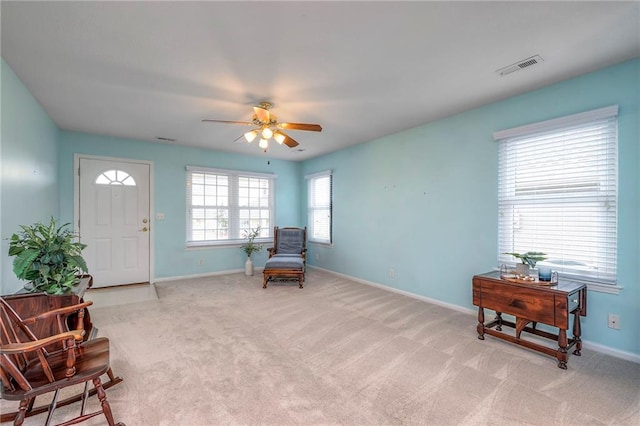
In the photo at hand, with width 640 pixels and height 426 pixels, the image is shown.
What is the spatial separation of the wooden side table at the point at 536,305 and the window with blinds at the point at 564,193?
32 centimetres

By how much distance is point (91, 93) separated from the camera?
2904 mm

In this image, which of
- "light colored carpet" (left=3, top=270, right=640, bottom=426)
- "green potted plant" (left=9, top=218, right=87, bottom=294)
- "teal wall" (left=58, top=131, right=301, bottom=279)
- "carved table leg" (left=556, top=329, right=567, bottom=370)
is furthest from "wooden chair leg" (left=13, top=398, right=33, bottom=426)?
"teal wall" (left=58, top=131, right=301, bottom=279)

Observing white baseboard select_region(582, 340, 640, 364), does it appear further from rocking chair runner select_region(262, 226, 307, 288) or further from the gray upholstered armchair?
the gray upholstered armchair

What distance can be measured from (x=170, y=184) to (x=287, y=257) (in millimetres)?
2467

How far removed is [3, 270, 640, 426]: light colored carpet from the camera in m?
1.69

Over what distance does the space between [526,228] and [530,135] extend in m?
0.95

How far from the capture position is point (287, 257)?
192 inches

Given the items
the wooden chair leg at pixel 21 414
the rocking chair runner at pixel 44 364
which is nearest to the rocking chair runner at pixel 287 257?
the rocking chair runner at pixel 44 364

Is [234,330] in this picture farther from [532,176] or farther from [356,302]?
[532,176]

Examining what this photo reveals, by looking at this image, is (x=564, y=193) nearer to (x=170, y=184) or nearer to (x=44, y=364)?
(x=44, y=364)

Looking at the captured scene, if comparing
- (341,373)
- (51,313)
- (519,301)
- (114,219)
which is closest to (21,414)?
(51,313)

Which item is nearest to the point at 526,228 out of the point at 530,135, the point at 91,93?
the point at 530,135

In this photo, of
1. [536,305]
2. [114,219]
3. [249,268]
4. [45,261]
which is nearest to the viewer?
[45,261]

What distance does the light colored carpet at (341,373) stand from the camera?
169cm
